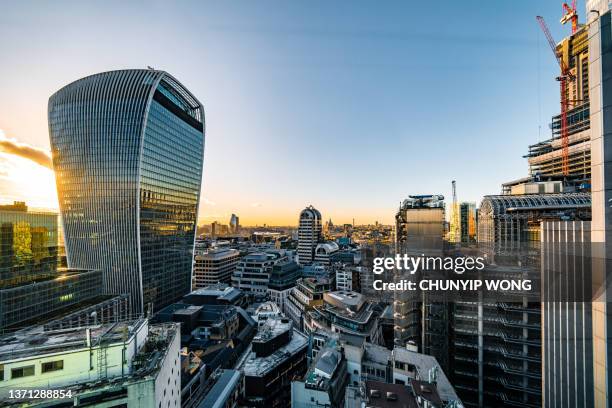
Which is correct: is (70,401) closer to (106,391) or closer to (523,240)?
(106,391)

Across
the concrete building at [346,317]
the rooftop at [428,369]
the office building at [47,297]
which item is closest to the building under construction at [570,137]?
the concrete building at [346,317]

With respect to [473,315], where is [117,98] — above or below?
above

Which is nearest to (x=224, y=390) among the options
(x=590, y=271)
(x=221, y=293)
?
(x=590, y=271)

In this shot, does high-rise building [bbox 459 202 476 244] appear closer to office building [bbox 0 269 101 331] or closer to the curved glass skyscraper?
the curved glass skyscraper

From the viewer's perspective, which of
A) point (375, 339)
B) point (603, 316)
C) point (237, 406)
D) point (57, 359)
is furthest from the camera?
point (375, 339)

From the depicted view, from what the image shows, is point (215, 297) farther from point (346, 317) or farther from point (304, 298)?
point (346, 317)

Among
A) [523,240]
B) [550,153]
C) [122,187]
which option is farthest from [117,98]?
[550,153]
